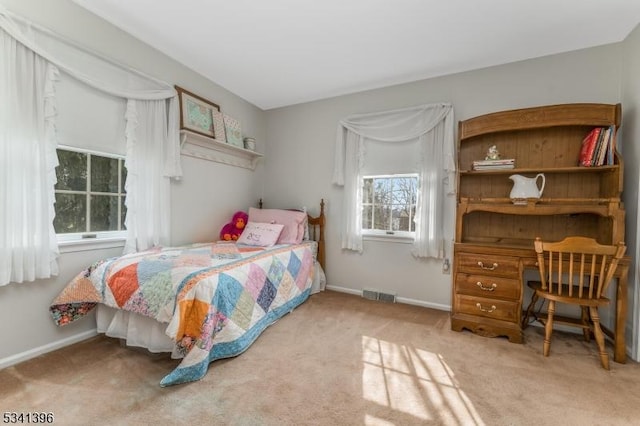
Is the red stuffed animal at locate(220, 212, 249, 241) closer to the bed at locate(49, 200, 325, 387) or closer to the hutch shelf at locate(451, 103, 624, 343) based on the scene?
the bed at locate(49, 200, 325, 387)

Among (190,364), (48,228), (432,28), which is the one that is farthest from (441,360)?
(48,228)

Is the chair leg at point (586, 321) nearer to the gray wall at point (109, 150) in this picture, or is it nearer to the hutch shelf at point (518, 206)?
the hutch shelf at point (518, 206)

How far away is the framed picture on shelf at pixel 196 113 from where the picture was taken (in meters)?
2.70

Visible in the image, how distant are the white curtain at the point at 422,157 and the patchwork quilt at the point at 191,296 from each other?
4.48ft

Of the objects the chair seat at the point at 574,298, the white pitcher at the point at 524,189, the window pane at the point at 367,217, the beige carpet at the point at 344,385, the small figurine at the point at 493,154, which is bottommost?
the beige carpet at the point at 344,385

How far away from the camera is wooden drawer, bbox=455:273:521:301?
219 cm

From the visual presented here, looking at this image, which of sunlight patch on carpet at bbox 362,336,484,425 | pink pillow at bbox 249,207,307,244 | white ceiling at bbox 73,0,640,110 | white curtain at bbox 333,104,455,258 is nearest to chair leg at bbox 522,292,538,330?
white curtain at bbox 333,104,455,258

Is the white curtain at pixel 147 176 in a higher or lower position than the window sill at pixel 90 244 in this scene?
higher

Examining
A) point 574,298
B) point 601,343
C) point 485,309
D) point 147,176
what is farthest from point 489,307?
point 147,176

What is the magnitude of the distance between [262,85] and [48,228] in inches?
94.7

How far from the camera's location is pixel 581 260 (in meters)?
1.86

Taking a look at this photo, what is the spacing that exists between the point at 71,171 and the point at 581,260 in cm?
370

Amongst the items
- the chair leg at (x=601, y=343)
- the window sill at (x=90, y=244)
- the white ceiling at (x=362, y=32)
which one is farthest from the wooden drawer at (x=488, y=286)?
the window sill at (x=90, y=244)

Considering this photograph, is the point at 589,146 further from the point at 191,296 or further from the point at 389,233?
the point at 191,296
